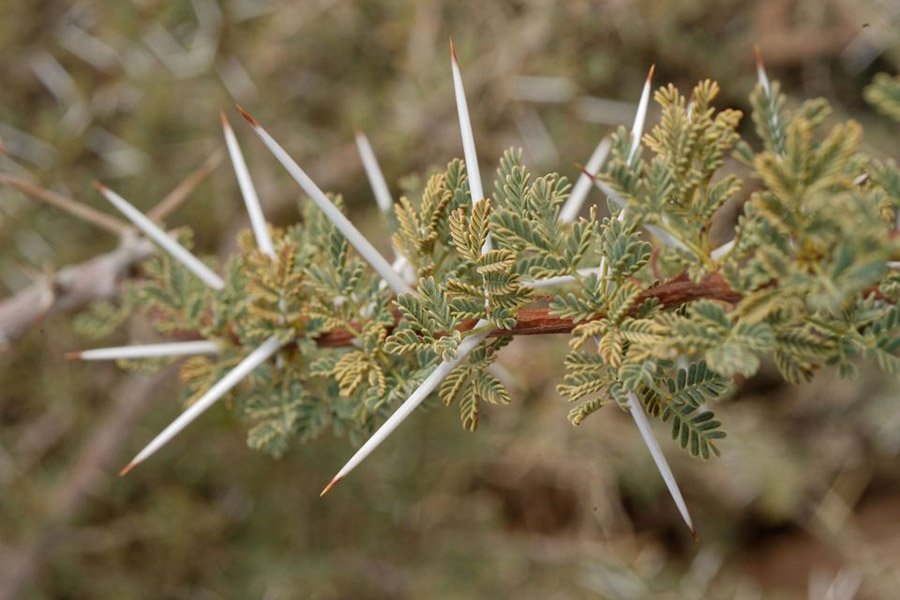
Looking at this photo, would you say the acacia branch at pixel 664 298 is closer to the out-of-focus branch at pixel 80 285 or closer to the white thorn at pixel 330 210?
the white thorn at pixel 330 210

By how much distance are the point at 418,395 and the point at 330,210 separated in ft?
0.64

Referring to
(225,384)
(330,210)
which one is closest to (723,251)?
(330,210)

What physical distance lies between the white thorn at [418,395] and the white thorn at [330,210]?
0.30 feet

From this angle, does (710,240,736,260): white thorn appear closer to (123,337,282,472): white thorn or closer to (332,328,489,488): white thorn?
(332,328,489,488): white thorn

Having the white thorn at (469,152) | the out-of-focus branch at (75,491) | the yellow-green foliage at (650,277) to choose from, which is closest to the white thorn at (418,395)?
the yellow-green foliage at (650,277)

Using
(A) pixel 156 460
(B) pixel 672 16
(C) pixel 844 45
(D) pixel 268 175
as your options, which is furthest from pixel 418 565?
(C) pixel 844 45

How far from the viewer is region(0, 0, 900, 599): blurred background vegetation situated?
78.9 inches

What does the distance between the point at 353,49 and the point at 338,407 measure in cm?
193

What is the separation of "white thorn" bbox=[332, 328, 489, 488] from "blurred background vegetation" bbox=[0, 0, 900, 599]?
1.27 m

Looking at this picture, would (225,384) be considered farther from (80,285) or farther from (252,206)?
(80,285)

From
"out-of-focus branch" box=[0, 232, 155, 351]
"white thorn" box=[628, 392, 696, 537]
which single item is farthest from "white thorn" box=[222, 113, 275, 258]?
"white thorn" box=[628, 392, 696, 537]

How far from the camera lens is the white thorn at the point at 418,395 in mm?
675

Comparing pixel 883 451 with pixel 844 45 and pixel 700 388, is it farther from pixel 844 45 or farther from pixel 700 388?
pixel 700 388

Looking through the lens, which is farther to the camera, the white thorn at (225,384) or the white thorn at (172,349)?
the white thorn at (172,349)
